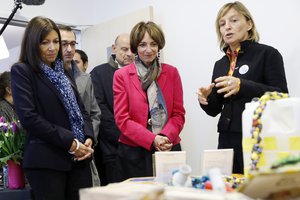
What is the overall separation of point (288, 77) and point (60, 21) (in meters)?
2.17

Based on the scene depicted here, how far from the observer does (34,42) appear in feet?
5.18

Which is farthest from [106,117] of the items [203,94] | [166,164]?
[166,164]

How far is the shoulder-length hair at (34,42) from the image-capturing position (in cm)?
157

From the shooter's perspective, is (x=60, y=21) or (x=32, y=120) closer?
(x=32, y=120)

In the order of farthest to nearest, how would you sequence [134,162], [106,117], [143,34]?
1. [106,117]
2. [143,34]
3. [134,162]

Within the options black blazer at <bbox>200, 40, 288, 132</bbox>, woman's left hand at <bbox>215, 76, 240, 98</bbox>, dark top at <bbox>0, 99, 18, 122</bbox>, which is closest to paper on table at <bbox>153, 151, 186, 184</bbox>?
woman's left hand at <bbox>215, 76, 240, 98</bbox>

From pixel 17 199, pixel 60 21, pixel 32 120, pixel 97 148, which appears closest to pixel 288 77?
pixel 97 148

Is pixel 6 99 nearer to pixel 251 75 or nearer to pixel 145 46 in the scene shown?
pixel 145 46

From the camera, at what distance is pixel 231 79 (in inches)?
54.4

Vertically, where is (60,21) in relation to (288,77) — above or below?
above

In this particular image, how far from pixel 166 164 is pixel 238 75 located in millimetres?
712

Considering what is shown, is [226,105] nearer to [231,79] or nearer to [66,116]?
[231,79]

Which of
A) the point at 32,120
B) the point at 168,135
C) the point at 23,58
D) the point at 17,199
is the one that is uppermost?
the point at 23,58

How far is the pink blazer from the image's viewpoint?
1.71m
